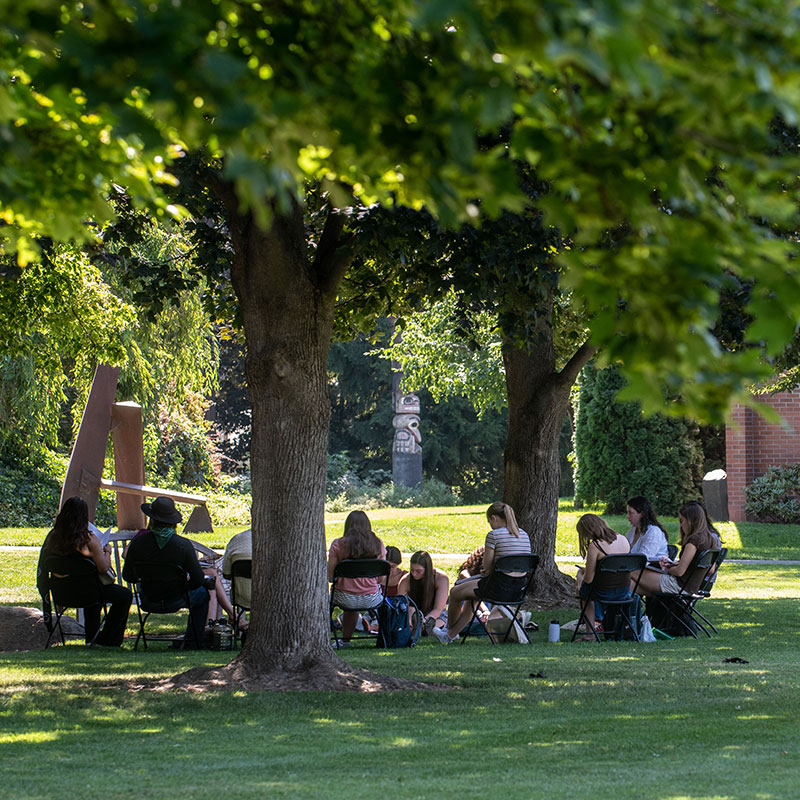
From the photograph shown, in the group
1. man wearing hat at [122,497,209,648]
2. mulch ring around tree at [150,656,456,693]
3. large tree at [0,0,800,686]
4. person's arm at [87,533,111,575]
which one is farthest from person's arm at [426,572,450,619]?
large tree at [0,0,800,686]

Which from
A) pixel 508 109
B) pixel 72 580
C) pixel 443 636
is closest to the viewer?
pixel 508 109

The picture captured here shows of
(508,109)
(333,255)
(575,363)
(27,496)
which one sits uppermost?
(333,255)

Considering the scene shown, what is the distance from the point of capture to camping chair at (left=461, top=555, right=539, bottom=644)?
11.4 m

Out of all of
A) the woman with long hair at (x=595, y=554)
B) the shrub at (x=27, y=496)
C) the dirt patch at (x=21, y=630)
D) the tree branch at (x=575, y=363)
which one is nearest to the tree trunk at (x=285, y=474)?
the dirt patch at (x=21, y=630)

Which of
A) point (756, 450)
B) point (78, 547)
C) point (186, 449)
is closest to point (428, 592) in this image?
point (78, 547)

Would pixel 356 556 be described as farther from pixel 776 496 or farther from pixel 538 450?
pixel 776 496

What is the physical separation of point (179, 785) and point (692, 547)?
24.6ft

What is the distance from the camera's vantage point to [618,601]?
11703 millimetres

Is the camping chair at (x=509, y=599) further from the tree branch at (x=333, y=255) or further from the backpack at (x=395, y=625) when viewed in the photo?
the tree branch at (x=333, y=255)

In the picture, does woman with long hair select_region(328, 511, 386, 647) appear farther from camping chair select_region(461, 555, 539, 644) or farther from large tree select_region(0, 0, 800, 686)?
large tree select_region(0, 0, 800, 686)

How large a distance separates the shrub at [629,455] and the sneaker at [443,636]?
59.2ft

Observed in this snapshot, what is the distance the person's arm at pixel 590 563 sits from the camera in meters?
11.7

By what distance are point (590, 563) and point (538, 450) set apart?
3.21 meters

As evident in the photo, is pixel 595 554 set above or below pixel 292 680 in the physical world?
above
